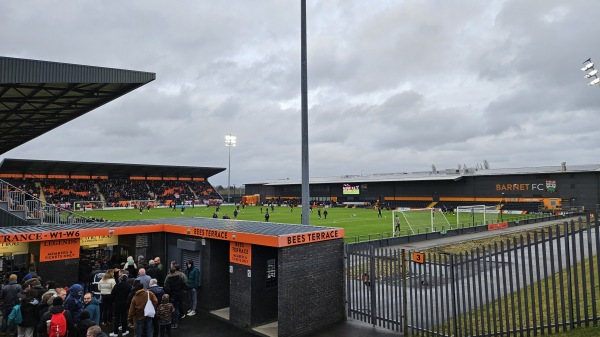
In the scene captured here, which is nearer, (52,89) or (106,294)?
(106,294)

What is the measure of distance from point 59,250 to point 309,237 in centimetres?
886

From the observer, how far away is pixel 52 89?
1622 centimetres

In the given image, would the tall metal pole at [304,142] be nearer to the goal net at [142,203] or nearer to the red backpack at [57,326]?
the red backpack at [57,326]

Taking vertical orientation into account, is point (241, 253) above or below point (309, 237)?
below

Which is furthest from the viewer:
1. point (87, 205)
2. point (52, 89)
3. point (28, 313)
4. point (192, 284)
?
point (87, 205)

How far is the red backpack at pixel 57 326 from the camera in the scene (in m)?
7.55

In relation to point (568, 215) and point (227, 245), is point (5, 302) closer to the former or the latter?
point (227, 245)

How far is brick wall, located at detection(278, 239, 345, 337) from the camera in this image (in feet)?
33.3

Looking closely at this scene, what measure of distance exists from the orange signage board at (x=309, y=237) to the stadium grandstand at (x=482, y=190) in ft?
141

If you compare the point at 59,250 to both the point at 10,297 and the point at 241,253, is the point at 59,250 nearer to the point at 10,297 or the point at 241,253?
the point at 10,297

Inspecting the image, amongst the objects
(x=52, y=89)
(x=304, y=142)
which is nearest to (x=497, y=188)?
(x=304, y=142)

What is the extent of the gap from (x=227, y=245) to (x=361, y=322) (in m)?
5.07

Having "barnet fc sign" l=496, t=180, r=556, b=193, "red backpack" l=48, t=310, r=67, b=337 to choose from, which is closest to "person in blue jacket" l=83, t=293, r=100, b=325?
"red backpack" l=48, t=310, r=67, b=337

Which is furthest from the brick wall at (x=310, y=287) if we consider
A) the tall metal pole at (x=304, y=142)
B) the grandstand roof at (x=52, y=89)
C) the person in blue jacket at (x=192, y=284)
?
the grandstand roof at (x=52, y=89)
